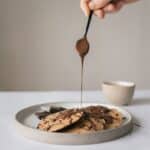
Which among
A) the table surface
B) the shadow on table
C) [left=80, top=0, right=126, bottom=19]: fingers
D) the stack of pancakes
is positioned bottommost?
the table surface

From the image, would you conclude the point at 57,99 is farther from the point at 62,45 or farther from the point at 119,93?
the point at 62,45

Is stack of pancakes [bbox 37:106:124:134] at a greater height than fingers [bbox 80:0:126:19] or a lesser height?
lesser

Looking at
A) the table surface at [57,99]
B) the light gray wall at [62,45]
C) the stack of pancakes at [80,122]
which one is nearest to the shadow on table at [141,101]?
the table surface at [57,99]

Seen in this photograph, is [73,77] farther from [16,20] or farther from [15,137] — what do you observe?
[15,137]

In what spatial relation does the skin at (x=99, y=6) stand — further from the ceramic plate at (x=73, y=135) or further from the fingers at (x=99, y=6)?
the ceramic plate at (x=73, y=135)

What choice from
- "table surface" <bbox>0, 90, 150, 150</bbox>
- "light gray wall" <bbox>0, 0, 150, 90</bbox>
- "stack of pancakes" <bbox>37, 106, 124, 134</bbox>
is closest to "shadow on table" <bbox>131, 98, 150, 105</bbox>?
"table surface" <bbox>0, 90, 150, 150</bbox>

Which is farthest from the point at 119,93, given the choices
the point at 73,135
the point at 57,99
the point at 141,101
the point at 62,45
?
the point at 62,45

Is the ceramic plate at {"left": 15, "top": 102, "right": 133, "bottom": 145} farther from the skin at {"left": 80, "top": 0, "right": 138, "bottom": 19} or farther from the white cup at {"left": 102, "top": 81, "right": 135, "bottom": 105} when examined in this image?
the skin at {"left": 80, "top": 0, "right": 138, "bottom": 19}
